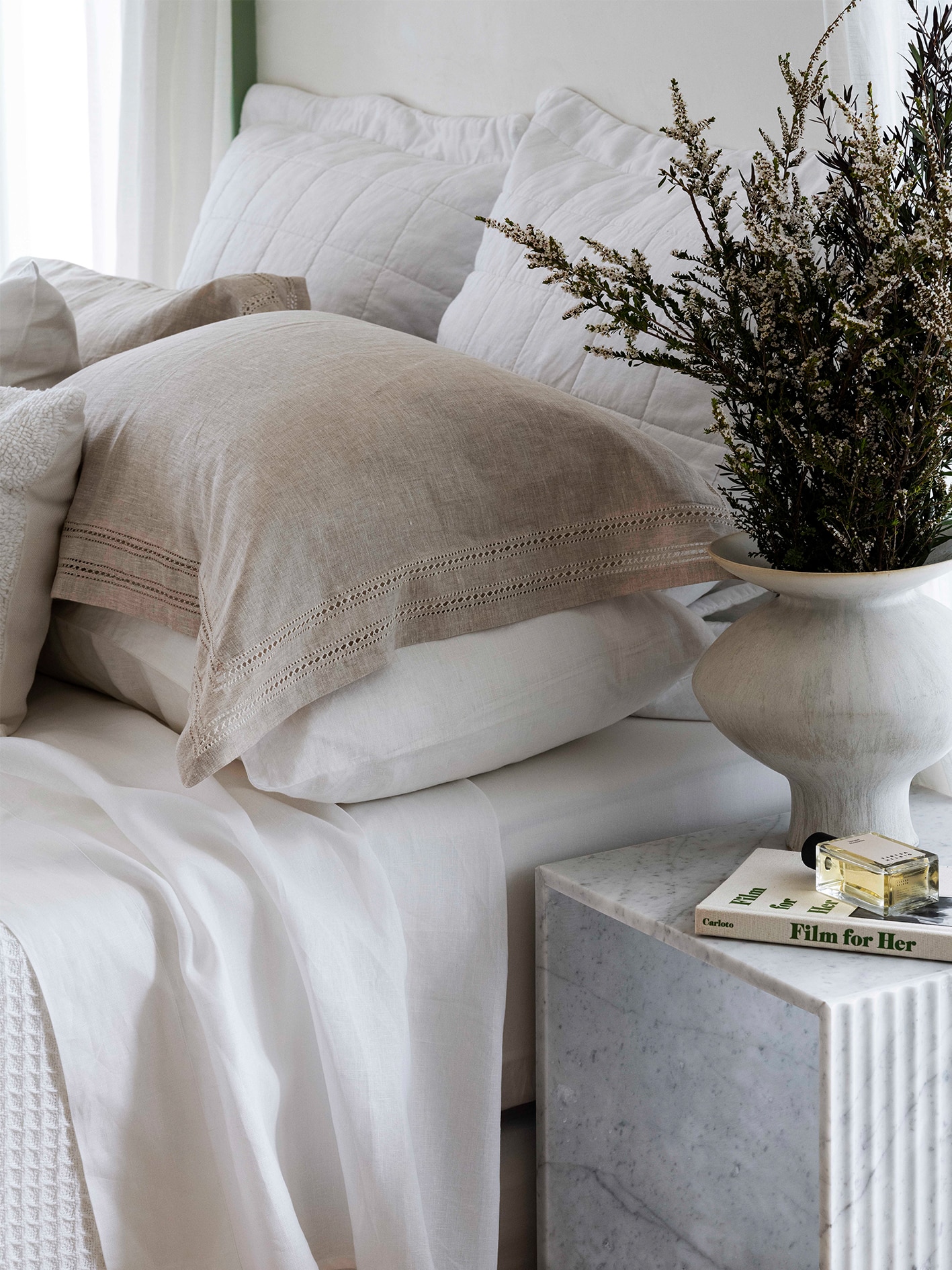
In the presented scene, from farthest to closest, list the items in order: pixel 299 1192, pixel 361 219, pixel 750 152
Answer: pixel 361 219
pixel 750 152
pixel 299 1192

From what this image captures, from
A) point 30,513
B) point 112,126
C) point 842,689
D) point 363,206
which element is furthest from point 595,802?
point 112,126

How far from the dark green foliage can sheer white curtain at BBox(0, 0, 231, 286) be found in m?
1.99

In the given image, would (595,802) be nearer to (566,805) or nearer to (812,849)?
(566,805)

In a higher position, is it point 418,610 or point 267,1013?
point 418,610

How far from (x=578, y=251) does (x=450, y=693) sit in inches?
23.9

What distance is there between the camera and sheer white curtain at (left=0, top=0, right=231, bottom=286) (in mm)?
2572

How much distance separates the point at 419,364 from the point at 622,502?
0.20 metres

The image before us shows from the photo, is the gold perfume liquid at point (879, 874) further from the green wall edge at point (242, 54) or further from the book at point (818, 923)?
the green wall edge at point (242, 54)

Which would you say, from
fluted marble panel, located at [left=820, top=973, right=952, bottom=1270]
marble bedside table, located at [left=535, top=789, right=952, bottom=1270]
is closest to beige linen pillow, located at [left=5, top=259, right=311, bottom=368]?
marble bedside table, located at [left=535, top=789, right=952, bottom=1270]

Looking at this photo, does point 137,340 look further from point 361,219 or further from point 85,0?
point 85,0

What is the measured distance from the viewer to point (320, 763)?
90 centimetres

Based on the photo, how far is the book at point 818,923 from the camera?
78 cm

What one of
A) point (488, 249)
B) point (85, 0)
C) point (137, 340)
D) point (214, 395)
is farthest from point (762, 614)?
point (85, 0)

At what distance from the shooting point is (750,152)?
4.30 feet
